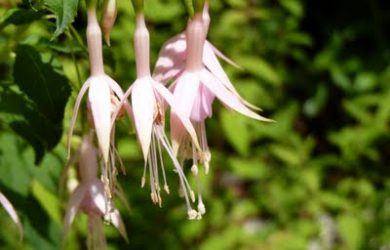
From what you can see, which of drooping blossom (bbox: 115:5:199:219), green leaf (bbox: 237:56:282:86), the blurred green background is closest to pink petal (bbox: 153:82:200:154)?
drooping blossom (bbox: 115:5:199:219)

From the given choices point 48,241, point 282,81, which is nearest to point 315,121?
point 282,81

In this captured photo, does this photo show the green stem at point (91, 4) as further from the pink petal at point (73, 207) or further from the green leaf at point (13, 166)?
the green leaf at point (13, 166)

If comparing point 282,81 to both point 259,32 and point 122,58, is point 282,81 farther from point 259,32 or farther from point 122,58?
point 122,58

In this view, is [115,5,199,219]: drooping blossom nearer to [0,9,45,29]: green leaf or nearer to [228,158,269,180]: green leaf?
[0,9,45,29]: green leaf

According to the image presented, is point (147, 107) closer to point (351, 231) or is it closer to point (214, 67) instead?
point (214, 67)

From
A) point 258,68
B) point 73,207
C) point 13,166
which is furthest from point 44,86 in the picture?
point 258,68

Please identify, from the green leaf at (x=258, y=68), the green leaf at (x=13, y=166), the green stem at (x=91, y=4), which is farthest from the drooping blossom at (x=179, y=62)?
the green leaf at (x=258, y=68)
